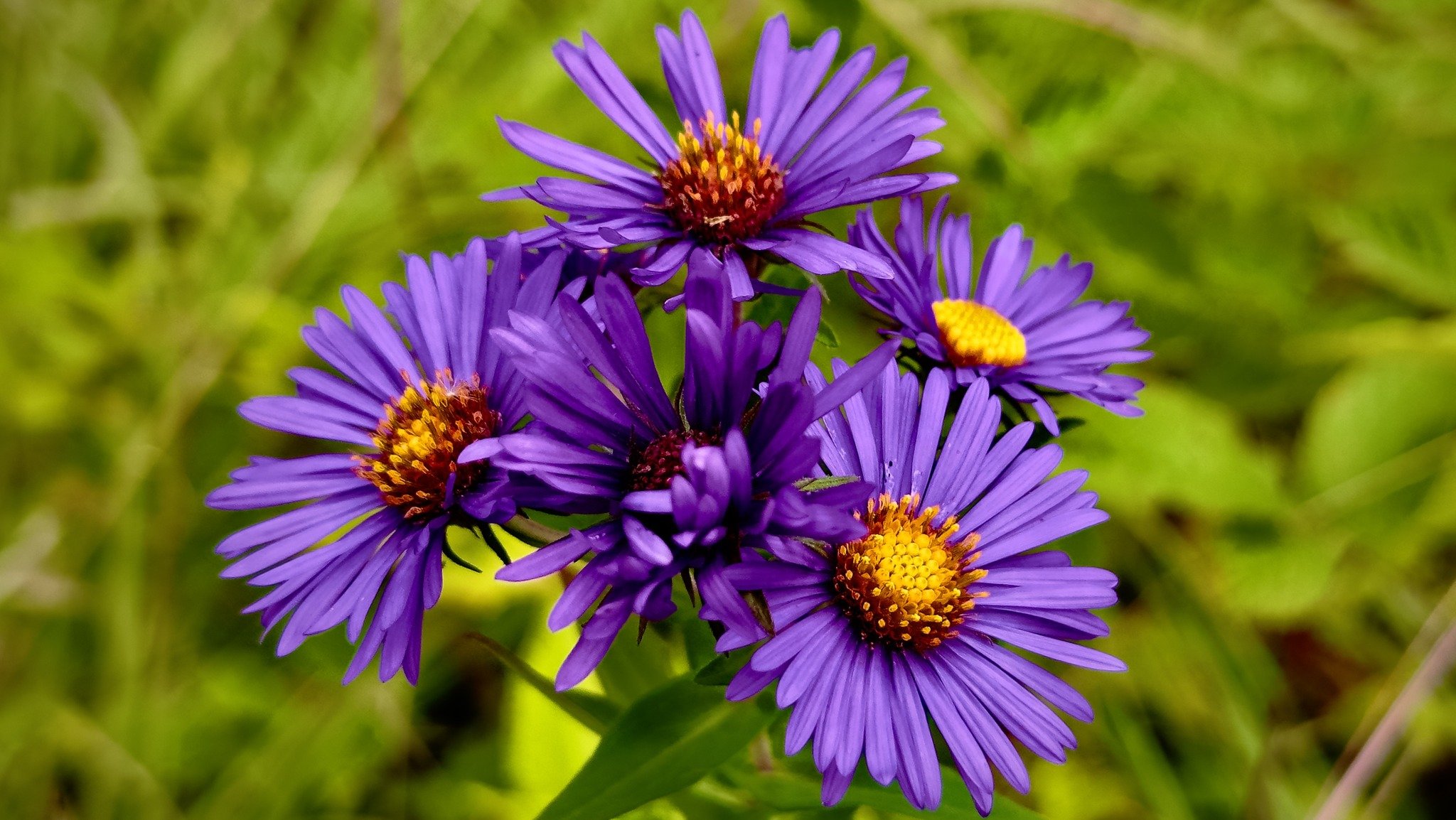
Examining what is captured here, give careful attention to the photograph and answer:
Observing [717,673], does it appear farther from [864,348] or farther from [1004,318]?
[864,348]

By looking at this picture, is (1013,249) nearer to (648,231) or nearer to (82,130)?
(648,231)

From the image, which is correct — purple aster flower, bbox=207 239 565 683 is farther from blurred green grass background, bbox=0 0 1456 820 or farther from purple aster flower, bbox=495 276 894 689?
blurred green grass background, bbox=0 0 1456 820

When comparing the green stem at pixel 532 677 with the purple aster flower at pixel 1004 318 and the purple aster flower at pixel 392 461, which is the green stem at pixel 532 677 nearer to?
the purple aster flower at pixel 392 461

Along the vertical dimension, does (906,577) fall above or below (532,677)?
below

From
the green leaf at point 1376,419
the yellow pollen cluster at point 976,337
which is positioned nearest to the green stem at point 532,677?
the yellow pollen cluster at point 976,337

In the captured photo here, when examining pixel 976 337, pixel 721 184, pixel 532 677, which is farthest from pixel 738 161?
pixel 532 677

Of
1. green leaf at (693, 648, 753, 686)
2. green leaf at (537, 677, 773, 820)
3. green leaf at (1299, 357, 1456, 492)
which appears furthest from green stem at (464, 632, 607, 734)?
green leaf at (1299, 357, 1456, 492)
